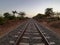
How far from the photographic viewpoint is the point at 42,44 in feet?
31.0

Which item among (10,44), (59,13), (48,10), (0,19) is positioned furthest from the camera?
(48,10)

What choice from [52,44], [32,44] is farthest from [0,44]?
[52,44]

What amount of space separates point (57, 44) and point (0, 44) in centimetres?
335

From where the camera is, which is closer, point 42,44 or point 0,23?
point 42,44

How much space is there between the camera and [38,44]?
9.59 m

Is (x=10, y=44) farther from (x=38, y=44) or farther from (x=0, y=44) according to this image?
(x=38, y=44)

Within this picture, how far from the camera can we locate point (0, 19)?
35000 millimetres

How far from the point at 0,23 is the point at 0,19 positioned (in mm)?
852

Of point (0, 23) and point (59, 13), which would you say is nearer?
point (0, 23)

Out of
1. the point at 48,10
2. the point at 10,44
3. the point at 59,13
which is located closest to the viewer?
the point at 10,44

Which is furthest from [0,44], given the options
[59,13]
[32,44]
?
[59,13]

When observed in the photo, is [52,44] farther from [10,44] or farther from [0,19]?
[0,19]

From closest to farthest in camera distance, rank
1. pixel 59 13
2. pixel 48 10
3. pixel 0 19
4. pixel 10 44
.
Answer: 1. pixel 10 44
2. pixel 0 19
3. pixel 59 13
4. pixel 48 10

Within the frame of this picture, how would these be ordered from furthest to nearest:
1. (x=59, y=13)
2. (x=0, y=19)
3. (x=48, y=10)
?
(x=48, y=10), (x=59, y=13), (x=0, y=19)
